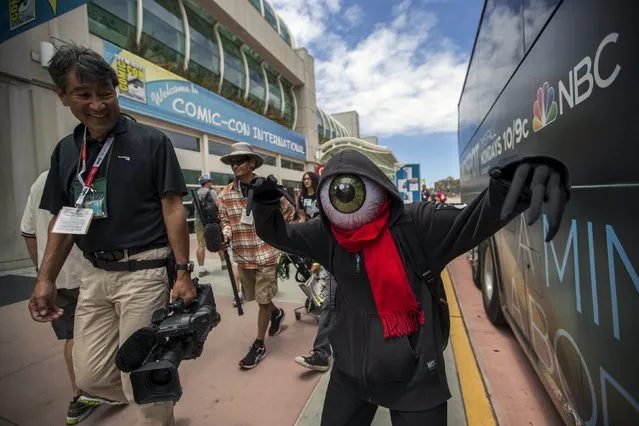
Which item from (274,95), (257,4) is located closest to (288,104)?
(274,95)

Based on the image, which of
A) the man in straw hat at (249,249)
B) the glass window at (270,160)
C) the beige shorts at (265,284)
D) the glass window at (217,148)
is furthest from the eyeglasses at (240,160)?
the glass window at (270,160)

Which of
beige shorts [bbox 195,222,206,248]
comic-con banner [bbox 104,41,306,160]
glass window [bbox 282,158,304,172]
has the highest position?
comic-con banner [bbox 104,41,306,160]

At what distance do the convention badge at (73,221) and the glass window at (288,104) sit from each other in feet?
68.4

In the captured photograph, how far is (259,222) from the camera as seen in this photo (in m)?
1.47

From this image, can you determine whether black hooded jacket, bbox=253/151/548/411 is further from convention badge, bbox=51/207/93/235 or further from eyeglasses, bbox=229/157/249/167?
eyeglasses, bbox=229/157/249/167

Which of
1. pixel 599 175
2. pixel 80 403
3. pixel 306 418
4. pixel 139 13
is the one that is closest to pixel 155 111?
pixel 139 13

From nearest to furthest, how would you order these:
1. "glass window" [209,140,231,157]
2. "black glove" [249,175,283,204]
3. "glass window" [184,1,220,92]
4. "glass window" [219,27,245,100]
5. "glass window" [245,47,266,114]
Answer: "black glove" [249,175,283,204] → "glass window" [184,1,220,92] → "glass window" [209,140,231,157] → "glass window" [219,27,245,100] → "glass window" [245,47,266,114]

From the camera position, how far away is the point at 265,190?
1.42 meters

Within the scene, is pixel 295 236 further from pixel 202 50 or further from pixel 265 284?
pixel 202 50

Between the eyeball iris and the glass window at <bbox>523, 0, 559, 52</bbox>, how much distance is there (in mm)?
1456

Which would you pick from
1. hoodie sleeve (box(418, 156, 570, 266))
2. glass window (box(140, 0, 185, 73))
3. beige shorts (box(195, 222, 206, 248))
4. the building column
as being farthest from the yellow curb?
the building column

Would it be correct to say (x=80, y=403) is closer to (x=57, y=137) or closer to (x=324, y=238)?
(x=324, y=238)

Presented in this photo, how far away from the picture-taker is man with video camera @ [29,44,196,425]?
5.58ft

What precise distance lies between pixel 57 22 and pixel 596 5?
10.0 metres
